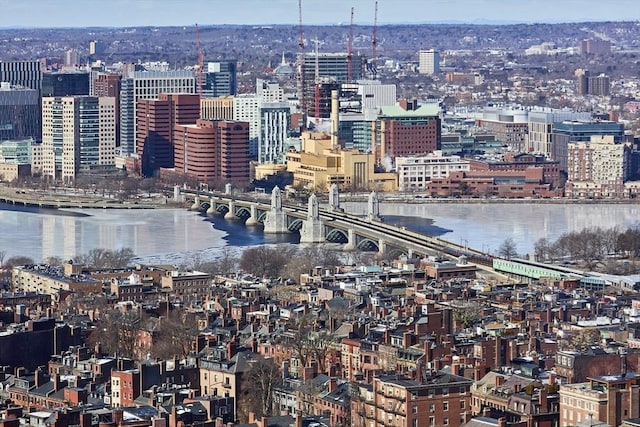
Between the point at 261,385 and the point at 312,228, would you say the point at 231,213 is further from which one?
the point at 261,385

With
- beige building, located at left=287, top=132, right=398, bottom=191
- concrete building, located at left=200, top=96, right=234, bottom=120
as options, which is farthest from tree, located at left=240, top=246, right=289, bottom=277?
concrete building, located at left=200, top=96, right=234, bottom=120

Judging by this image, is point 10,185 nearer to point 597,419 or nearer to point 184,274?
point 184,274

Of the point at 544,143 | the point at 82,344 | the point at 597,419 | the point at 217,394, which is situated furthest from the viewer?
the point at 544,143

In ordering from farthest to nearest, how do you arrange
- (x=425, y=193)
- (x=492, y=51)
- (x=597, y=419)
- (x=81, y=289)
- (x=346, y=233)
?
(x=492, y=51) < (x=425, y=193) < (x=346, y=233) < (x=81, y=289) < (x=597, y=419)

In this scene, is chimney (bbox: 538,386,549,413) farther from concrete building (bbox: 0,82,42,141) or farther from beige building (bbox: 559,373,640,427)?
concrete building (bbox: 0,82,42,141)

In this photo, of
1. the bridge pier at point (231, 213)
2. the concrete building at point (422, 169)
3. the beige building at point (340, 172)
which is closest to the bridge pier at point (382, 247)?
the bridge pier at point (231, 213)

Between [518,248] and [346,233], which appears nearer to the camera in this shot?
[518,248]

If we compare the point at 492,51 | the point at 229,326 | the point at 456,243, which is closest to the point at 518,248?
the point at 456,243
